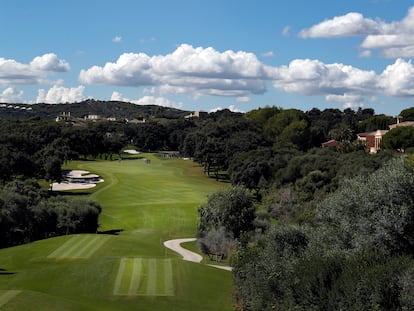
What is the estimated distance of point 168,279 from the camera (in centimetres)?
3862

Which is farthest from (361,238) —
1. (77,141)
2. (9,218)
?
(77,141)

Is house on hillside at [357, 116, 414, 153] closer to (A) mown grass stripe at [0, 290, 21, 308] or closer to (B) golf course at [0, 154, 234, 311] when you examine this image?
(B) golf course at [0, 154, 234, 311]

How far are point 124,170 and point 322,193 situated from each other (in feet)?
205

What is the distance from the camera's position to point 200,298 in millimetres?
36031

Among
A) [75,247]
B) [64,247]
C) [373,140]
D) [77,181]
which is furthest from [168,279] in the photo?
[373,140]

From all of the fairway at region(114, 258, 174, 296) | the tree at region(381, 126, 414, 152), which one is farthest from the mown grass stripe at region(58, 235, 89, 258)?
the tree at region(381, 126, 414, 152)

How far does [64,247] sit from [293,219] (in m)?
27.9

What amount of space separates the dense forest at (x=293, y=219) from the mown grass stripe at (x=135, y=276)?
21.4ft

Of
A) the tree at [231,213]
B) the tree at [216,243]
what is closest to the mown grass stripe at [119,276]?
the tree at [216,243]

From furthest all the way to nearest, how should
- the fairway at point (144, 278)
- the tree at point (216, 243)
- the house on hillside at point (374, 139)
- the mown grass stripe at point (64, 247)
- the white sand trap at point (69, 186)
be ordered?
the house on hillside at point (374, 139) < the white sand trap at point (69, 186) < the tree at point (216, 243) < the mown grass stripe at point (64, 247) < the fairway at point (144, 278)

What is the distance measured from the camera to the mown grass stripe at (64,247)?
4880cm

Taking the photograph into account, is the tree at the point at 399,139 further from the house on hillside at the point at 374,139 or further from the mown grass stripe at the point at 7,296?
the mown grass stripe at the point at 7,296

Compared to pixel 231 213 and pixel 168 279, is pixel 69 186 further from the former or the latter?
pixel 168 279

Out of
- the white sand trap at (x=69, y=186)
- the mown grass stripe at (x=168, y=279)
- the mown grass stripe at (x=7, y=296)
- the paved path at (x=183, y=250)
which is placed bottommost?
the paved path at (x=183, y=250)
